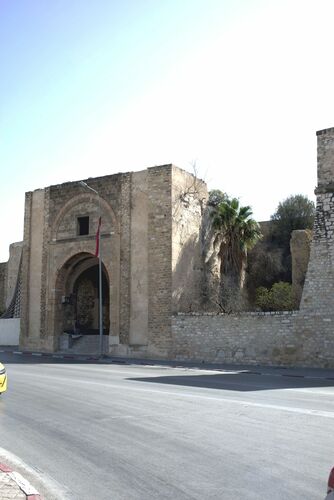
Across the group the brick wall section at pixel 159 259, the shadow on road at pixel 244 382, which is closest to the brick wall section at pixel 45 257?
the brick wall section at pixel 159 259

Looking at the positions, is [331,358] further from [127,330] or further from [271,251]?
[271,251]

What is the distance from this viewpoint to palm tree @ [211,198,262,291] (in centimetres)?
3144

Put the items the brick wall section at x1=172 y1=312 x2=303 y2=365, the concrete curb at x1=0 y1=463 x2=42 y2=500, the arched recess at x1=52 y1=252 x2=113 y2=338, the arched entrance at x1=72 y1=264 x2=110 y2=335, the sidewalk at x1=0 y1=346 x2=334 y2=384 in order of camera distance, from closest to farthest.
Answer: the concrete curb at x1=0 y1=463 x2=42 y2=500, the sidewalk at x1=0 y1=346 x2=334 y2=384, the brick wall section at x1=172 y1=312 x2=303 y2=365, the arched recess at x1=52 y1=252 x2=113 y2=338, the arched entrance at x1=72 y1=264 x2=110 y2=335

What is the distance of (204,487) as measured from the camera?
5.49 meters

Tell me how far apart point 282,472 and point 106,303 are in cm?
2992

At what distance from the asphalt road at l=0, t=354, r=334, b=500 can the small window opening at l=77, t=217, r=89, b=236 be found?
18189 mm

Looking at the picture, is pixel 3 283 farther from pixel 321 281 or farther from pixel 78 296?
pixel 321 281

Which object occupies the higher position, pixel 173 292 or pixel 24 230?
pixel 24 230

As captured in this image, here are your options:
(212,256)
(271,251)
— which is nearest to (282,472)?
(212,256)

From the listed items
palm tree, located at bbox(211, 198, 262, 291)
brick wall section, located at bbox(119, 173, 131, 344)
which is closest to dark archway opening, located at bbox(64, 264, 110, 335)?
brick wall section, located at bbox(119, 173, 131, 344)

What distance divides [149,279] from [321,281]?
30.6 feet

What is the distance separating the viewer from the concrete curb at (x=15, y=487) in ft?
16.7

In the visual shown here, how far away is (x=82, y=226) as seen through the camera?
3192cm

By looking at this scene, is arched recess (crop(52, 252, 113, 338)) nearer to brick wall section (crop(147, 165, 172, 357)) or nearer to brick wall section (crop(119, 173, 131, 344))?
brick wall section (crop(119, 173, 131, 344))
